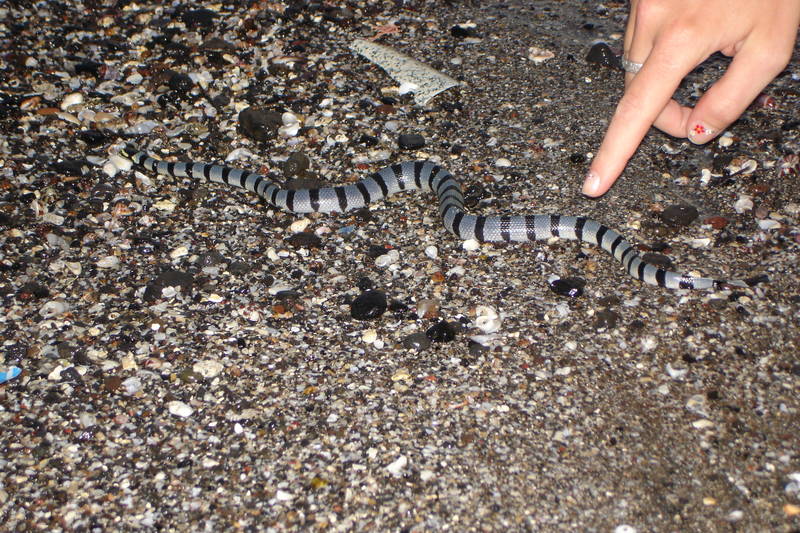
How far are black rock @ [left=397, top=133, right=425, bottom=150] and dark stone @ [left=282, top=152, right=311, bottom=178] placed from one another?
2.46 feet

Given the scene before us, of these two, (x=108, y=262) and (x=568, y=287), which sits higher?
(x=568, y=287)

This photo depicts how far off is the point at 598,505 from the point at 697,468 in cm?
53

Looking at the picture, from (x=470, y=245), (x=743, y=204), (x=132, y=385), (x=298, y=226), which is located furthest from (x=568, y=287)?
(x=132, y=385)

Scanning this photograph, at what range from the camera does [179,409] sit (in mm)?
3891

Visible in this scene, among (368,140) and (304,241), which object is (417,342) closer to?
(304,241)

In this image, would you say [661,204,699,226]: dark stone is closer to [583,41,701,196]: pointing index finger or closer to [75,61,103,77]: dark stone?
[583,41,701,196]: pointing index finger

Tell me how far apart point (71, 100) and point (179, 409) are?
363 cm

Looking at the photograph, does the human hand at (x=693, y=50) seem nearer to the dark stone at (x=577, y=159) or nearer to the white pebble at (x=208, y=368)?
the dark stone at (x=577, y=159)

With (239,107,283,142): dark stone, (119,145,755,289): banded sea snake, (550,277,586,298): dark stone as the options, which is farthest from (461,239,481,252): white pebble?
(239,107,283,142): dark stone

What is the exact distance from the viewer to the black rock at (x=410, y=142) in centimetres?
591

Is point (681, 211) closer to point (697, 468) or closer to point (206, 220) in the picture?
point (697, 468)

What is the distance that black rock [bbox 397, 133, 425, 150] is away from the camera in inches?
233

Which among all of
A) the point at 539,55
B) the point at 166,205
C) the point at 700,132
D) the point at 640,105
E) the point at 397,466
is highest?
the point at 640,105

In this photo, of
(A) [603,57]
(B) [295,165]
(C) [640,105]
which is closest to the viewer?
(C) [640,105]
